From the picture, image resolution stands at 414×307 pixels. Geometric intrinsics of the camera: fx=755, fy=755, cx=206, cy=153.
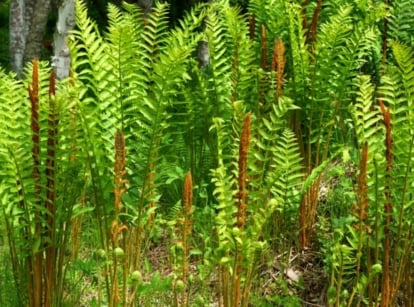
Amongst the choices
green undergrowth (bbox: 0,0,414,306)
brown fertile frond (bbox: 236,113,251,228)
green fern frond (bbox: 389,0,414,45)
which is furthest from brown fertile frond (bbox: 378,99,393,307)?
green fern frond (bbox: 389,0,414,45)

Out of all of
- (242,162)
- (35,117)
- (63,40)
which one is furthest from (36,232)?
(63,40)

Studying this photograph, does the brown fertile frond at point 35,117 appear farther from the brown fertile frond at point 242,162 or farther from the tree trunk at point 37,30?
the tree trunk at point 37,30

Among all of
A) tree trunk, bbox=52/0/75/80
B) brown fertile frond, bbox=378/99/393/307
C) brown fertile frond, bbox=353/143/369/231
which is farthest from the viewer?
tree trunk, bbox=52/0/75/80

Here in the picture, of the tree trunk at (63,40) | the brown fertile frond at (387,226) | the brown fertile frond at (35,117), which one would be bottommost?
the brown fertile frond at (387,226)

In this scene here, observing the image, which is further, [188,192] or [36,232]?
[36,232]

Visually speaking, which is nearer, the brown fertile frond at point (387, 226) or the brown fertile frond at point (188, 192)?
the brown fertile frond at point (188, 192)

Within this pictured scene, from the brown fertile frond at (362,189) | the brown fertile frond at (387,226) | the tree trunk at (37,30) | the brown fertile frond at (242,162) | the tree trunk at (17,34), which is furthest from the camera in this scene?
the tree trunk at (17,34)

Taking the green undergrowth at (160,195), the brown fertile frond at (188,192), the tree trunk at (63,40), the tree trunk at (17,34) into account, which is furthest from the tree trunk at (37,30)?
the brown fertile frond at (188,192)

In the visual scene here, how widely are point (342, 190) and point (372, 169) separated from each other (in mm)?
878

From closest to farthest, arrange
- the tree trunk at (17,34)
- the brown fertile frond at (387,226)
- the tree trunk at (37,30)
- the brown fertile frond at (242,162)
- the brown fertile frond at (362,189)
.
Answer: the brown fertile frond at (242,162) → the brown fertile frond at (362,189) → the brown fertile frond at (387,226) → the tree trunk at (37,30) → the tree trunk at (17,34)

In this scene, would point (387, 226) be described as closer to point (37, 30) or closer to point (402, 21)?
point (402, 21)

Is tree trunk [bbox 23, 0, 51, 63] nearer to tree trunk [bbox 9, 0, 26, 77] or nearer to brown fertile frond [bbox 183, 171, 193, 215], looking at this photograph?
tree trunk [bbox 9, 0, 26, 77]

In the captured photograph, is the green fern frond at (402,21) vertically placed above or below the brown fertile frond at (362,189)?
above

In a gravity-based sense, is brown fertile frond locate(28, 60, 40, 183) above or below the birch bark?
below
